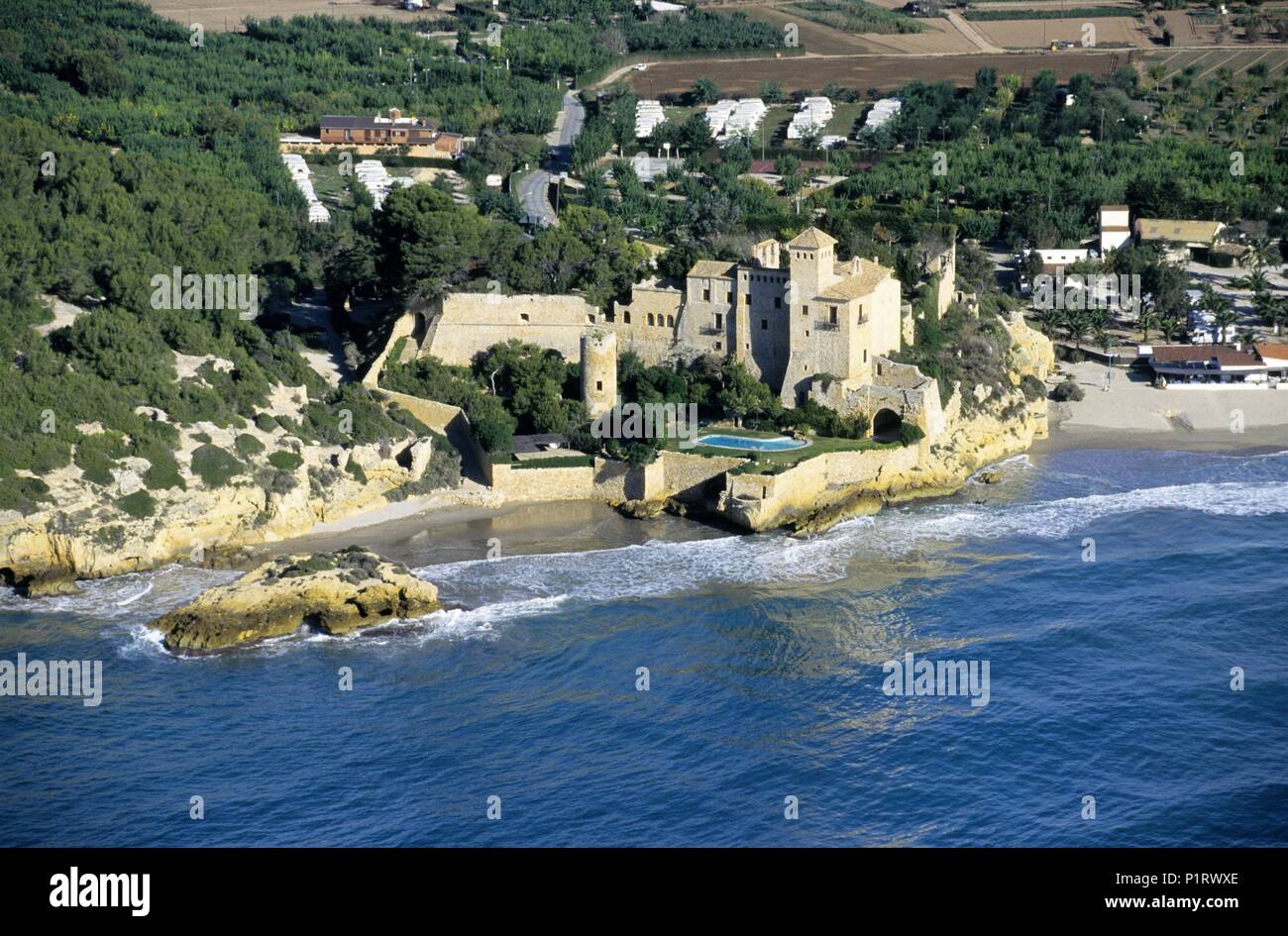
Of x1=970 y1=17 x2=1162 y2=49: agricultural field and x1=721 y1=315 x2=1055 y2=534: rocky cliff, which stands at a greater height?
x1=970 y1=17 x2=1162 y2=49: agricultural field

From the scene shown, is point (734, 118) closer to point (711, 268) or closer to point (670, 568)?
point (711, 268)

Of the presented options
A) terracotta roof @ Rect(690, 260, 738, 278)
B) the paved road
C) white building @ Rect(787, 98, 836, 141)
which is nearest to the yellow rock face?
terracotta roof @ Rect(690, 260, 738, 278)

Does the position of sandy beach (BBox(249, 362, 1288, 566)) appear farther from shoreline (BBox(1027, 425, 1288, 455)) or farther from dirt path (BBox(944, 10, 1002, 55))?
dirt path (BBox(944, 10, 1002, 55))

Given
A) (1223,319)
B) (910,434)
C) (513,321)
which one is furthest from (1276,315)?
(513,321)

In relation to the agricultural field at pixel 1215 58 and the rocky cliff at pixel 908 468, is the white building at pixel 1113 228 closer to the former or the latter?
the rocky cliff at pixel 908 468

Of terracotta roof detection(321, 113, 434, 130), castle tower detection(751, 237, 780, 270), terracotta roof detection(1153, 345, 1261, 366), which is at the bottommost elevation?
terracotta roof detection(1153, 345, 1261, 366)

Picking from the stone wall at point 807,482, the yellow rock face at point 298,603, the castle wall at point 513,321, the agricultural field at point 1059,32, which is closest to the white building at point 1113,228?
the stone wall at point 807,482
